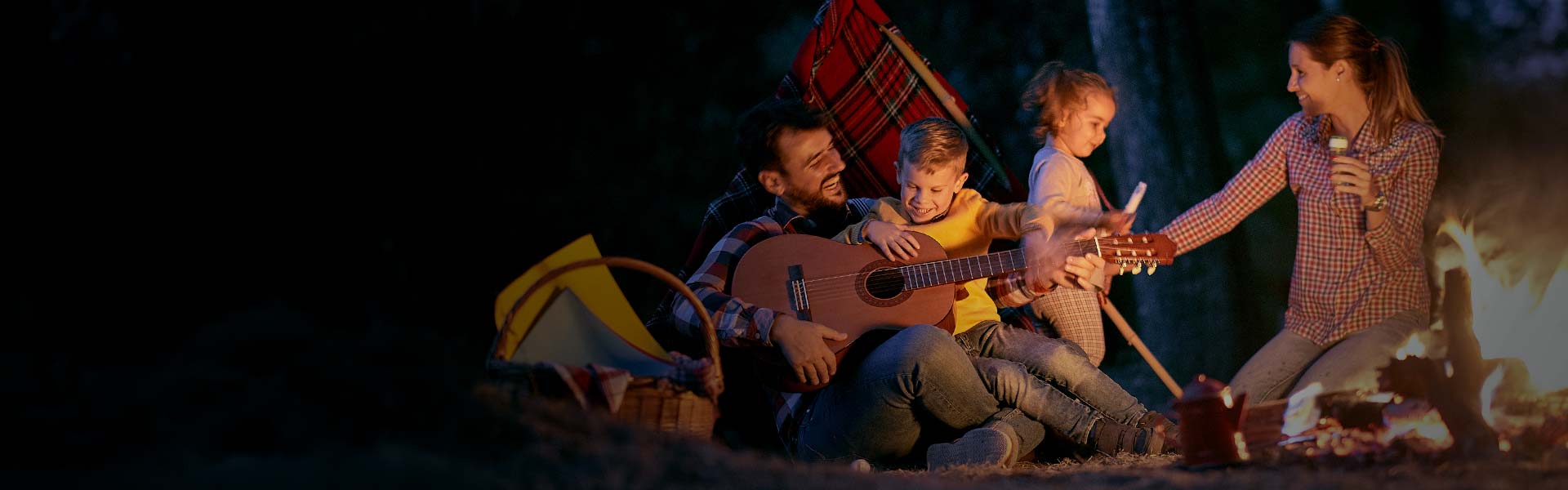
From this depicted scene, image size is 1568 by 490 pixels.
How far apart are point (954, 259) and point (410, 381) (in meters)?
1.61

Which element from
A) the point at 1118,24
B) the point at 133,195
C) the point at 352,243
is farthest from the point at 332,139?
the point at 1118,24

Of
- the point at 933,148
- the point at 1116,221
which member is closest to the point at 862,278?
the point at 933,148

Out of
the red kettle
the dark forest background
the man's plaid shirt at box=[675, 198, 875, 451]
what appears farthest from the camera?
the man's plaid shirt at box=[675, 198, 875, 451]

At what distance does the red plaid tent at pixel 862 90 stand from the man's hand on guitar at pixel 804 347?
34.4 inches

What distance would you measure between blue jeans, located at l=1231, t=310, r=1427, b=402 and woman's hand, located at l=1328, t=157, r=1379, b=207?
389 mm

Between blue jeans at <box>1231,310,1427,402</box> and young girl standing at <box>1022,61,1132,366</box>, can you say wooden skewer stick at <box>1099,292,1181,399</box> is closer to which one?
young girl standing at <box>1022,61,1132,366</box>

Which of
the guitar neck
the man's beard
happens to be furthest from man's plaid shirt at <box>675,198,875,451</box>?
the guitar neck

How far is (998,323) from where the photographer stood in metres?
3.64

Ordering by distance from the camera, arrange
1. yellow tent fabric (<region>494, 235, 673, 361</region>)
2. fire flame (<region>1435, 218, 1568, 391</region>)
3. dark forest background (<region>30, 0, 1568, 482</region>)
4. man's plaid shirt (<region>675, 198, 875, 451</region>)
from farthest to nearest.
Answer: yellow tent fabric (<region>494, 235, 673, 361</region>) < man's plaid shirt (<region>675, 198, 875, 451</region>) < fire flame (<region>1435, 218, 1568, 391</region>) < dark forest background (<region>30, 0, 1568, 482</region>)

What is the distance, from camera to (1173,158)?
4375mm

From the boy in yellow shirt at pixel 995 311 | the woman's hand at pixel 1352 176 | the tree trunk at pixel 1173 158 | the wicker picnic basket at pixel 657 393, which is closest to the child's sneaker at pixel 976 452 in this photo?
the boy in yellow shirt at pixel 995 311

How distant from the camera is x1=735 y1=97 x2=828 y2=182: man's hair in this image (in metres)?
3.77

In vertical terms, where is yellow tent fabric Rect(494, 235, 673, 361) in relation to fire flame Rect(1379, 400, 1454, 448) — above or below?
above

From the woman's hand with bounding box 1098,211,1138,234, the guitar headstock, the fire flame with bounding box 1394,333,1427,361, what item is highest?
the woman's hand with bounding box 1098,211,1138,234
